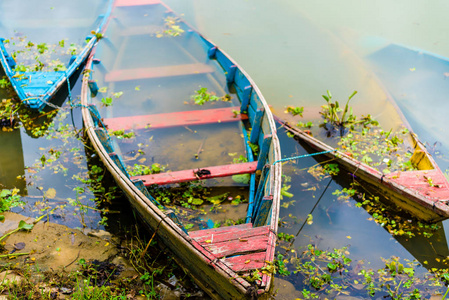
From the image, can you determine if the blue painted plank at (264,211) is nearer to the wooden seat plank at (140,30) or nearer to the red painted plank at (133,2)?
the wooden seat plank at (140,30)

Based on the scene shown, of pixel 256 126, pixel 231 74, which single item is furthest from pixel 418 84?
pixel 256 126

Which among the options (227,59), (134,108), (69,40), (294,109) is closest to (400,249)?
(294,109)

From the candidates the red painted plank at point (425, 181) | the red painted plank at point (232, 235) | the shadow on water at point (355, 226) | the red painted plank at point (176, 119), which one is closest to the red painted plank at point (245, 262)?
the red painted plank at point (232, 235)

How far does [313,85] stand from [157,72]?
2992 millimetres

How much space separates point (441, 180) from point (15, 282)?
15.6ft

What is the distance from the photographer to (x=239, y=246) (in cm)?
316

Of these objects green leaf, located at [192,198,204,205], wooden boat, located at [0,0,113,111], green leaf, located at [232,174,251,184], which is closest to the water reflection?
wooden boat, located at [0,0,113,111]

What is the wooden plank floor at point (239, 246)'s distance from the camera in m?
2.96

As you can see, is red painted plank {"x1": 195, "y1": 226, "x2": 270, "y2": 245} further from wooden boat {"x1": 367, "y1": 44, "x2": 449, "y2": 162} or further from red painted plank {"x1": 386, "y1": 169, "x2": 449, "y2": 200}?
wooden boat {"x1": 367, "y1": 44, "x2": 449, "y2": 162}

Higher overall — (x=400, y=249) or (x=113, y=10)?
(x=113, y=10)

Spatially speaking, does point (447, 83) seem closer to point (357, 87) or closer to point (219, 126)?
point (357, 87)

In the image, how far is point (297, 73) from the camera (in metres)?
7.23

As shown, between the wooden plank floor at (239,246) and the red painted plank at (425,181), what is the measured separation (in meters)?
2.10

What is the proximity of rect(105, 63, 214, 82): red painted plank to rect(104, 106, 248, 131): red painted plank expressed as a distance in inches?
44.4
